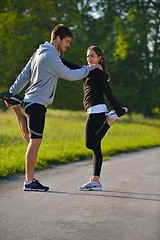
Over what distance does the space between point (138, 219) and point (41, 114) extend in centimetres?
232

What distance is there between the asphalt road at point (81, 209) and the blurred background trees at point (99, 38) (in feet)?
83.7

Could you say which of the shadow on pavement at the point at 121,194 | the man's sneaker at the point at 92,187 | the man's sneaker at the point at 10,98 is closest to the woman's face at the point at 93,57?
the man's sneaker at the point at 10,98

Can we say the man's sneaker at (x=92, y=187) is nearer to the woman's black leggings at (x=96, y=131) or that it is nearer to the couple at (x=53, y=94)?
the couple at (x=53, y=94)

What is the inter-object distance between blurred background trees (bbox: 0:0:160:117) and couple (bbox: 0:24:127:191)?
26.0 metres

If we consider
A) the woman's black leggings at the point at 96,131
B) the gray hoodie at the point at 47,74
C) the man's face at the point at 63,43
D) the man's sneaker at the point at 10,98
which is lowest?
the woman's black leggings at the point at 96,131

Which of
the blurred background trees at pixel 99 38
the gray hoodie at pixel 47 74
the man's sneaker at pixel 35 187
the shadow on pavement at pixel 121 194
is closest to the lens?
the shadow on pavement at pixel 121 194

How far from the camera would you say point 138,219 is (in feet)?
19.9

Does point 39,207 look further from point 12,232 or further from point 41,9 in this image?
point 41,9

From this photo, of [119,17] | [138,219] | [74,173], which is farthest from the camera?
[119,17]

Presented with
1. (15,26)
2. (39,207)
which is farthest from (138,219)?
(15,26)

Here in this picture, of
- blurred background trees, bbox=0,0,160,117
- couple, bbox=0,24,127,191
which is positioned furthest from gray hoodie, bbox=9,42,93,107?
blurred background trees, bbox=0,0,160,117

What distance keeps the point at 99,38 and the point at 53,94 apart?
44415 mm

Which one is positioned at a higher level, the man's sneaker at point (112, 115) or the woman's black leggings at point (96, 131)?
the man's sneaker at point (112, 115)

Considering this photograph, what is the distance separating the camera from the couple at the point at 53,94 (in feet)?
25.9
